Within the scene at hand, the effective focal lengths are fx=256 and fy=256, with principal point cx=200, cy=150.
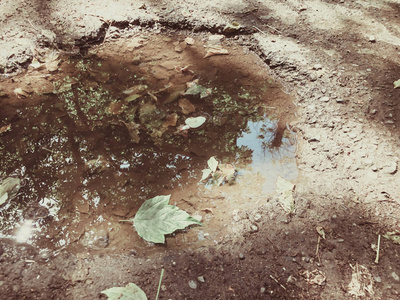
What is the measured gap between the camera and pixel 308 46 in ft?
8.65

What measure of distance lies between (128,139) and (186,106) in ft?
1.89

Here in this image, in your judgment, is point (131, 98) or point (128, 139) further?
point (131, 98)

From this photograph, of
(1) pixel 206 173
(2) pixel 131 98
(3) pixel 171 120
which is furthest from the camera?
(2) pixel 131 98

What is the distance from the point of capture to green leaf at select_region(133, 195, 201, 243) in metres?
1.46

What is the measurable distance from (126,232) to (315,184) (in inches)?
49.7

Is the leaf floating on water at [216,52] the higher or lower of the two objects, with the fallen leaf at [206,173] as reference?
higher

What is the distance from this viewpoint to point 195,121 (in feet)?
6.84

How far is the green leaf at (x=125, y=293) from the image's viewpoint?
1.24m

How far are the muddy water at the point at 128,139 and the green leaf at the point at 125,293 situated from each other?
258mm

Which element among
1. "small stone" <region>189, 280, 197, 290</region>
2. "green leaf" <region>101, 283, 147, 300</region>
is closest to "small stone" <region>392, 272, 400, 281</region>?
"small stone" <region>189, 280, 197, 290</region>

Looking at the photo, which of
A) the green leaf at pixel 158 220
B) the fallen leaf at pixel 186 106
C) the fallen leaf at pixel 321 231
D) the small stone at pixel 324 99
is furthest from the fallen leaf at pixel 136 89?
the fallen leaf at pixel 321 231

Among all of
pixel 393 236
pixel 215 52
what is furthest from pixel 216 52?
pixel 393 236

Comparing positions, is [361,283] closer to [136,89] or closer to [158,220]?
[158,220]

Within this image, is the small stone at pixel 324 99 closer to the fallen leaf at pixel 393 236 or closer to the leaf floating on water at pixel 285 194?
the leaf floating on water at pixel 285 194
